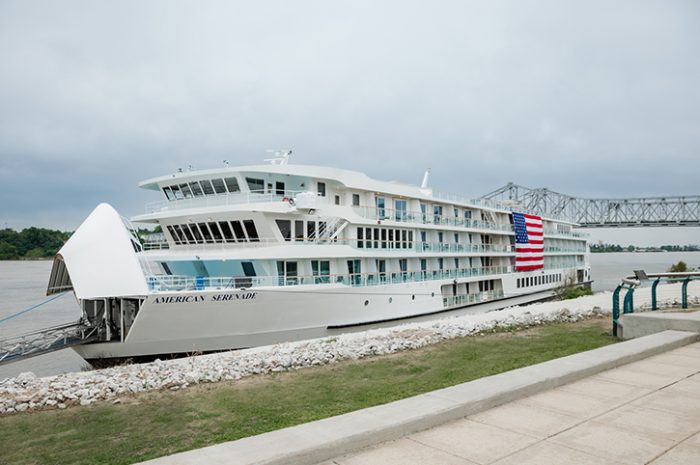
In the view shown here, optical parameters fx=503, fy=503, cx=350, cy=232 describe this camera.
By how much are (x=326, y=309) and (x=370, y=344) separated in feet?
25.5

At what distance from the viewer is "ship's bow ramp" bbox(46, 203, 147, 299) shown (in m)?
14.4

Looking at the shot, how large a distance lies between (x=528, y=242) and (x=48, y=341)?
30971 millimetres

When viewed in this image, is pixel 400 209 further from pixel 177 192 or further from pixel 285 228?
pixel 177 192

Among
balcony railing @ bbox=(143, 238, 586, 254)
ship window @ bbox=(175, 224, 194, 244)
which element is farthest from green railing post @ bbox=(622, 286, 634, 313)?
ship window @ bbox=(175, 224, 194, 244)

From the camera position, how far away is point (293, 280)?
1925cm

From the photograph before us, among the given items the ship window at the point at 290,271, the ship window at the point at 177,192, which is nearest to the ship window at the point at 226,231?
the ship window at the point at 290,271

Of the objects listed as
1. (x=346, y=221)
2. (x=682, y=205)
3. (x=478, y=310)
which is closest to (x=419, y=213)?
(x=346, y=221)

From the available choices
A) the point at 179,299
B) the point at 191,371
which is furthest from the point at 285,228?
the point at 191,371

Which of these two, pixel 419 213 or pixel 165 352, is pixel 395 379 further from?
pixel 419 213

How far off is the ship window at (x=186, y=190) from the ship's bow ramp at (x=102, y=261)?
5.96 m

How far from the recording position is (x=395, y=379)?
845 centimetres

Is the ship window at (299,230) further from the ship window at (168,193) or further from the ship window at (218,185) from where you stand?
the ship window at (168,193)

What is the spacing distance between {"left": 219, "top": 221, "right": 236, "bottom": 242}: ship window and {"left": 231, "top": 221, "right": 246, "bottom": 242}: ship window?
0.19 meters

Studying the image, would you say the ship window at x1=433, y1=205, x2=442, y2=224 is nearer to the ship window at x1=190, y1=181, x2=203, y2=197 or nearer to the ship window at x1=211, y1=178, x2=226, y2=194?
the ship window at x1=211, y1=178, x2=226, y2=194
